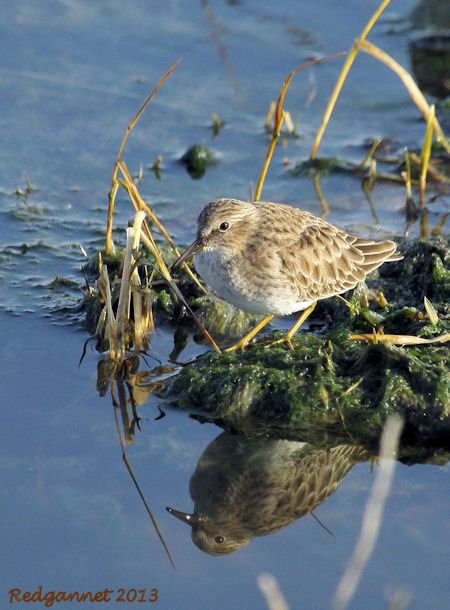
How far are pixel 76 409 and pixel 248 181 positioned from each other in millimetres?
4470

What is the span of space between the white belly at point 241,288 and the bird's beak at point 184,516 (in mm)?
1898

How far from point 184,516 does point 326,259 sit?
268 cm

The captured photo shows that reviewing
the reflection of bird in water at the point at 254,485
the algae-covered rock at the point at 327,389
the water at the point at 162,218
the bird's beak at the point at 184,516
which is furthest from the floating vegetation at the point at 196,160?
the bird's beak at the point at 184,516

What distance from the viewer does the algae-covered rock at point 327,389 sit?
7012 mm

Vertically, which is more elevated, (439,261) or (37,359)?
(439,261)

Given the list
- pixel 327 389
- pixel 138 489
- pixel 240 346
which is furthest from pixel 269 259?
pixel 138 489

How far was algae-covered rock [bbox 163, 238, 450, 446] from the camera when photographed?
7.01m

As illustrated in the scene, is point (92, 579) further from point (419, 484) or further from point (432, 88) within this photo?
point (432, 88)

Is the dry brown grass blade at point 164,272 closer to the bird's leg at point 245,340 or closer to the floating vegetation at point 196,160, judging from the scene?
the bird's leg at point 245,340

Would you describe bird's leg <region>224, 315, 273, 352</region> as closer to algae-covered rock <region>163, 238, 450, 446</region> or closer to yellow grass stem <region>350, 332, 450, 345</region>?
algae-covered rock <region>163, 238, 450, 446</region>

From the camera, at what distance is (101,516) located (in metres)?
5.95

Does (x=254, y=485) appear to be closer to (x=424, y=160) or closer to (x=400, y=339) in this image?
(x=400, y=339)

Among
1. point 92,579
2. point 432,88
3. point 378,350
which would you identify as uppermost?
point 432,88

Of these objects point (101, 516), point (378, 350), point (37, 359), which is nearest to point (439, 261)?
point (378, 350)
